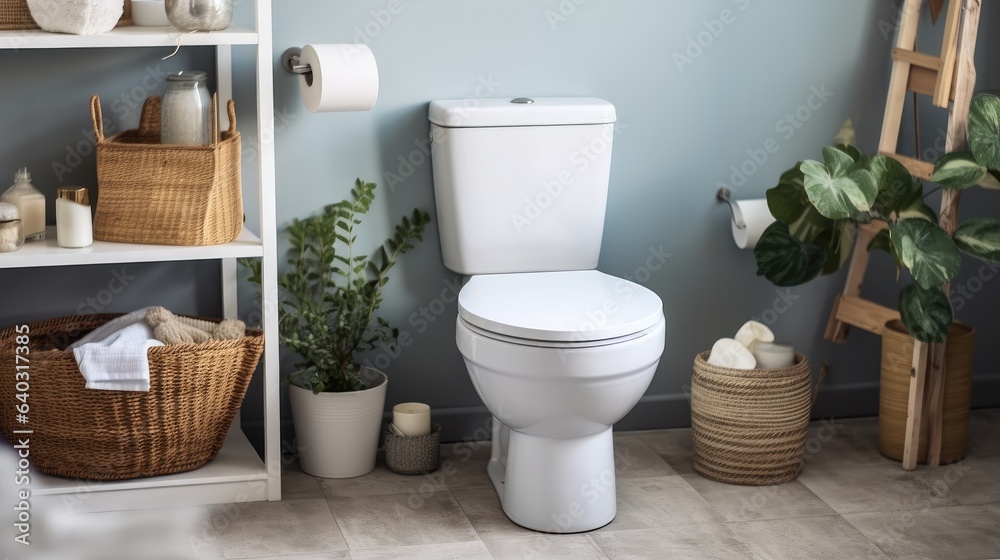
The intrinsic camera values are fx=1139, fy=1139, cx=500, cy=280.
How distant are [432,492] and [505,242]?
0.57 m

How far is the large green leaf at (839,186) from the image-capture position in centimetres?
229

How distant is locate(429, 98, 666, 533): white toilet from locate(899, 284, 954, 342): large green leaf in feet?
1.92

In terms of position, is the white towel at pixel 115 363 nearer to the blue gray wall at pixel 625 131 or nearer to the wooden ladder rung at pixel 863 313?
the blue gray wall at pixel 625 131

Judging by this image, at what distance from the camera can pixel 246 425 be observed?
2.60 metres

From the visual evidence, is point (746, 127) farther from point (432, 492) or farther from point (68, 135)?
point (68, 135)

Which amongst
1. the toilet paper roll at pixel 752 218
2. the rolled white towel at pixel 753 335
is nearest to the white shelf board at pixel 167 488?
the rolled white towel at pixel 753 335

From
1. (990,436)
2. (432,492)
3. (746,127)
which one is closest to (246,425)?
(432,492)

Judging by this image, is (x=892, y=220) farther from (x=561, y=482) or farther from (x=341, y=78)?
(x=341, y=78)

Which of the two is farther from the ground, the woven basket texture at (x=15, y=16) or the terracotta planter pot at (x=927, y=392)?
the woven basket texture at (x=15, y=16)

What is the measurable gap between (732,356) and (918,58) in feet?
2.66

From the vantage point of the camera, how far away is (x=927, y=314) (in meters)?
→ 2.43

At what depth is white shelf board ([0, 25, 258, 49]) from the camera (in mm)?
2036

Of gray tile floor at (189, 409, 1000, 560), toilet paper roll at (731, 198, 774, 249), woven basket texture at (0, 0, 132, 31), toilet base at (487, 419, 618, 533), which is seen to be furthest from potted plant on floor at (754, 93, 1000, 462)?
woven basket texture at (0, 0, 132, 31)

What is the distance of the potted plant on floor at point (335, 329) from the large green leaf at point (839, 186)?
858 mm
